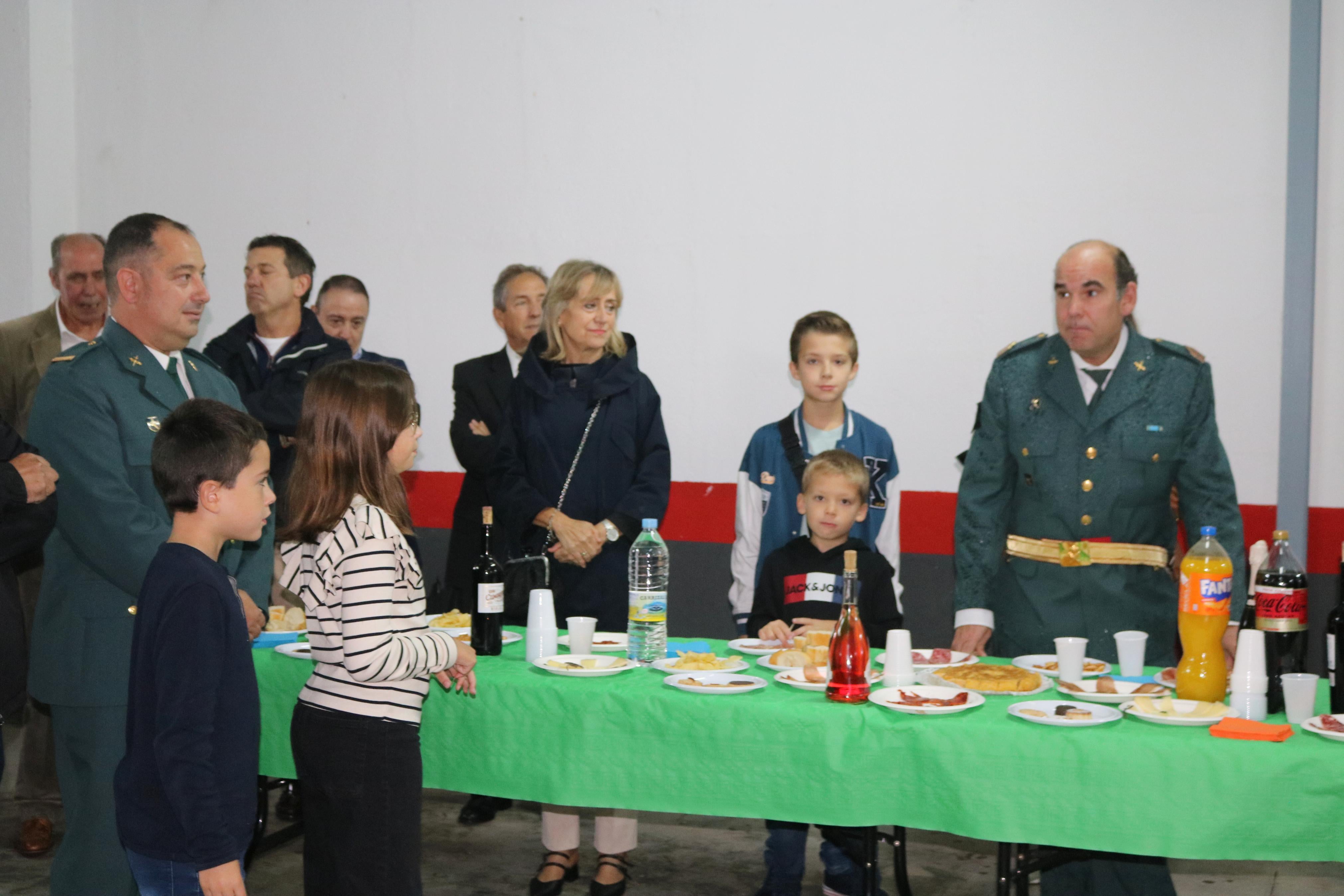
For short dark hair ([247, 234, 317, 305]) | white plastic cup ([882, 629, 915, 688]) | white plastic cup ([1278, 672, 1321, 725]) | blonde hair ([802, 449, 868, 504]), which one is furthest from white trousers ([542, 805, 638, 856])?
short dark hair ([247, 234, 317, 305])

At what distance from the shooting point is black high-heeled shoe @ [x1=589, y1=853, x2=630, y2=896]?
3.32m

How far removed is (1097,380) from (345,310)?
327 centimetres

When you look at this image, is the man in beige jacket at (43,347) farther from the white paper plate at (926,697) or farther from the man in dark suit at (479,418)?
the white paper plate at (926,697)

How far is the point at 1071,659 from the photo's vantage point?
8.03ft

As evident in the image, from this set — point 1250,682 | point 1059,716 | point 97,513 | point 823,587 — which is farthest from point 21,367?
point 1250,682

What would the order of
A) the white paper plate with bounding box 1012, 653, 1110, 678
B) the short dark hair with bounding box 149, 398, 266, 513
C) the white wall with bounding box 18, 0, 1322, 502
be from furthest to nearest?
1. the white wall with bounding box 18, 0, 1322, 502
2. the white paper plate with bounding box 1012, 653, 1110, 678
3. the short dark hair with bounding box 149, 398, 266, 513

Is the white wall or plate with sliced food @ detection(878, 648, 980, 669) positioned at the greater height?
the white wall

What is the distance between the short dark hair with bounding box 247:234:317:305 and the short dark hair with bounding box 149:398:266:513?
7.41ft

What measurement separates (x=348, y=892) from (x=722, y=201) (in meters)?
3.47

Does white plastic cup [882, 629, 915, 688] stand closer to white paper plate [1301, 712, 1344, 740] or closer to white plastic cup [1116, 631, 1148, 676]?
white plastic cup [1116, 631, 1148, 676]

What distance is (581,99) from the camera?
5.20 metres

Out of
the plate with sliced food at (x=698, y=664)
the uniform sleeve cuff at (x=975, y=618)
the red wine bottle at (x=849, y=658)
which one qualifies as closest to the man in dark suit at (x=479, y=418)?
the plate with sliced food at (x=698, y=664)

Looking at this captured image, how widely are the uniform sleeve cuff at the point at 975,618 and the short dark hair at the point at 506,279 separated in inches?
89.6

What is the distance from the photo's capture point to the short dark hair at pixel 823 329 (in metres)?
3.55
